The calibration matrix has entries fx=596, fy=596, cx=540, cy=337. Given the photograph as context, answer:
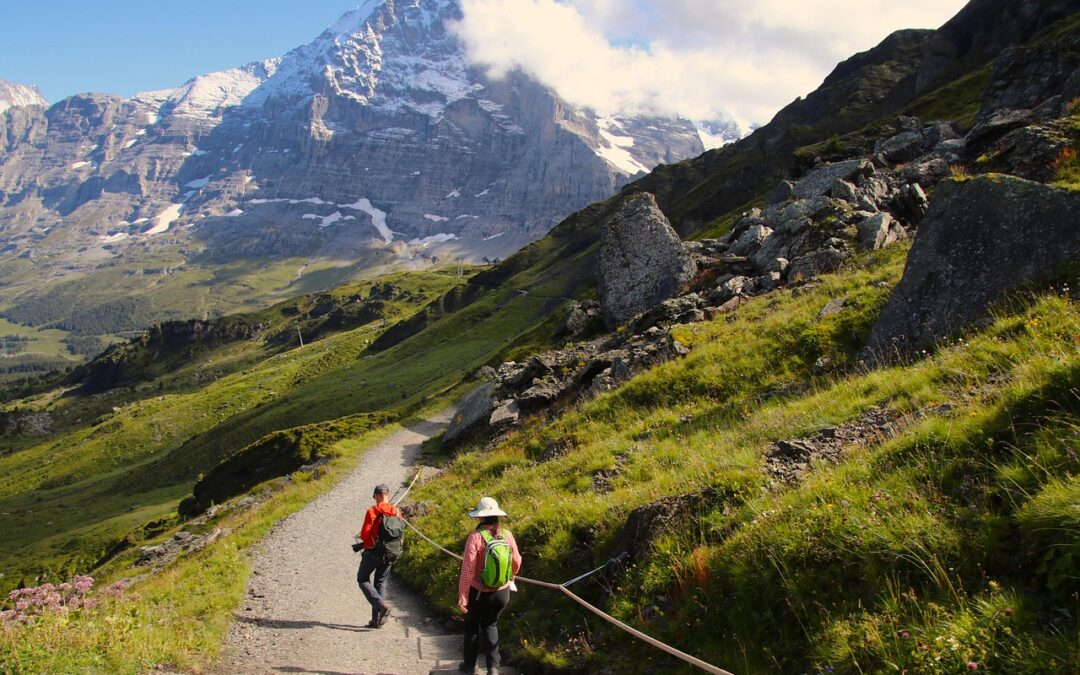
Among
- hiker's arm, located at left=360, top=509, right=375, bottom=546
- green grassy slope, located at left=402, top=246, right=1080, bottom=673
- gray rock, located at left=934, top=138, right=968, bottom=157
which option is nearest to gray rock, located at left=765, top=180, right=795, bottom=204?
gray rock, located at left=934, top=138, right=968, bottom=157

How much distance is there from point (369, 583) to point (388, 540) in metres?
1.07

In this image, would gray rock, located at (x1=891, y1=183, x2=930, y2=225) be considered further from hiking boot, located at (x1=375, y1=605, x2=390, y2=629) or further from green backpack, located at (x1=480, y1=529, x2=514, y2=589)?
hiking boot, located at (x1=375, y1=605, x2=390, y2=629)

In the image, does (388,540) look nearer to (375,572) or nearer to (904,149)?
(375,572)

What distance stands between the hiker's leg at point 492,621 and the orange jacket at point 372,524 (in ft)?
17.6

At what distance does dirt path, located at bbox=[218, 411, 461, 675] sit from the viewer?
12.1 metres

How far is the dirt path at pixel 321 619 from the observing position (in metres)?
12.1

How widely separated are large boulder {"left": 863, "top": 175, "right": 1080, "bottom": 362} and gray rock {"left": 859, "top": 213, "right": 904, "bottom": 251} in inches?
430

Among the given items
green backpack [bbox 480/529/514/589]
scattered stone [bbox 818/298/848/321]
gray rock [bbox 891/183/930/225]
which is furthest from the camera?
gray rock [bbox 891/183/930/225]

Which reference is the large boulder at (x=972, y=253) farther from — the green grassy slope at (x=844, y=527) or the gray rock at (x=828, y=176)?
the gray rock at (x=828, y=176)

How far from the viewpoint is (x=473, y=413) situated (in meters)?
34.9

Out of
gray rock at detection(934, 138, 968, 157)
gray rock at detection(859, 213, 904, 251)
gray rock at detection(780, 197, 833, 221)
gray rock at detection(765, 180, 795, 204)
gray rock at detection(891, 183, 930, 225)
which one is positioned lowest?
gray rock at detection(859, 213, 904, 251)

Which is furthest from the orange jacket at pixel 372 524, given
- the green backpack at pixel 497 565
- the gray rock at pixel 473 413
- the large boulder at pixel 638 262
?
the large boulder at pixel 638 262

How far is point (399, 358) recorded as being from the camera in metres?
112

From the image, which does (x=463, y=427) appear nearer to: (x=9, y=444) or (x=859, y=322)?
(x=859, y=322)
